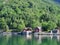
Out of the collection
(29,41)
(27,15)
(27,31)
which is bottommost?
(27,31)

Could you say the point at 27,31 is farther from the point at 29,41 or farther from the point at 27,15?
the point at 29,41

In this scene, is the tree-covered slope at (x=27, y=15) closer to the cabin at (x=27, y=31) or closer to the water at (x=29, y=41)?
the cabin at (x=27, y=31)

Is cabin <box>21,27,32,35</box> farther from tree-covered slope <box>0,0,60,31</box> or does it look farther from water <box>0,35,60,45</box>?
water <box>0,35,60,45</box>

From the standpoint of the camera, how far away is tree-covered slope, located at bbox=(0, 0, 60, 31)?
3253 inches

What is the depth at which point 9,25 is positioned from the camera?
84.3 m

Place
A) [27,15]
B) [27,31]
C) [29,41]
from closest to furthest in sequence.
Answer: [29,41]
[27,31]
[27,15]

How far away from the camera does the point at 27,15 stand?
9300cm

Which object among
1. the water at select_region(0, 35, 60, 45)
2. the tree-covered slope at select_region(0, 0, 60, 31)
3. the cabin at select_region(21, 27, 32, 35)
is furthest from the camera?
the tree-covered slope at select_region(0, 0, 60, 31)

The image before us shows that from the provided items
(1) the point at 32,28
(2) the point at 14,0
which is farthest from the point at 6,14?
(2) the point at 14,0

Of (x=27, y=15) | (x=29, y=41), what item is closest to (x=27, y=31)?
(x=27, y=15)

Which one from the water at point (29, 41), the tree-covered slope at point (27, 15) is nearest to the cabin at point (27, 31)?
the tree-covered slope at point (27, 15)

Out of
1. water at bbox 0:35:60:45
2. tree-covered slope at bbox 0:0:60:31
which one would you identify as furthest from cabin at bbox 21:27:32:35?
water at bbox 0:35:60:45

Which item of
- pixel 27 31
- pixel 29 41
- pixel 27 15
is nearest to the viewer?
pixel 29 41

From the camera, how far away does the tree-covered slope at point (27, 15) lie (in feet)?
271
